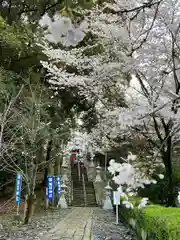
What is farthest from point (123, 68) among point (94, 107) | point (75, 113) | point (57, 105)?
point (75, 113)

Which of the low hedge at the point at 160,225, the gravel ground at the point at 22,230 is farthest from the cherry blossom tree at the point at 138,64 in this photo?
the gravel ground at the point at 22,230

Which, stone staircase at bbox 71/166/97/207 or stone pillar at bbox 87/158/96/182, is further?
stone pillar at bbox 87/158/96/182

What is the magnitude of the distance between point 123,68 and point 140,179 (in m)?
5.81

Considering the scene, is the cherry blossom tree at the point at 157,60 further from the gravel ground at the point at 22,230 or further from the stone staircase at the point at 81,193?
the stone staircase at the point at 81,193

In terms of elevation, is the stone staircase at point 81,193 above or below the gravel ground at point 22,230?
above

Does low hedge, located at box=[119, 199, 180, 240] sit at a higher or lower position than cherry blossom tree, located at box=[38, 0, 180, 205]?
lower

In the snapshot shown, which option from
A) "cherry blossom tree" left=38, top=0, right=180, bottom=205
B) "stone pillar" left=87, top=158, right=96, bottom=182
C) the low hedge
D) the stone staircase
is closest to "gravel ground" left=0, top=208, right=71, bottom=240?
the low hedge

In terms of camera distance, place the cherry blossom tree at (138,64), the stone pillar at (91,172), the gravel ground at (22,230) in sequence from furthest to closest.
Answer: the stone pillar at (91,172) → the gravel ground at (22,230) → the cherry blossom tree at (138,64)

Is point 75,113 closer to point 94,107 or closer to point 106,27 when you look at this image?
point 94,107

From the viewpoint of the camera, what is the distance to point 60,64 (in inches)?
432

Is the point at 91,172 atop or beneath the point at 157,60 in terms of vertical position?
beneath

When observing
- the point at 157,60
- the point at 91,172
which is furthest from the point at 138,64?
the point at 91,172

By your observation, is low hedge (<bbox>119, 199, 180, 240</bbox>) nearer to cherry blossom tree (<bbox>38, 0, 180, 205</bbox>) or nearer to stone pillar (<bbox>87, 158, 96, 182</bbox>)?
cherry blossom tree (<bbox>38, 0, 180, 205</bbox>)

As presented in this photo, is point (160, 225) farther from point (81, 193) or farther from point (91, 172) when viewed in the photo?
point (91, 172)
